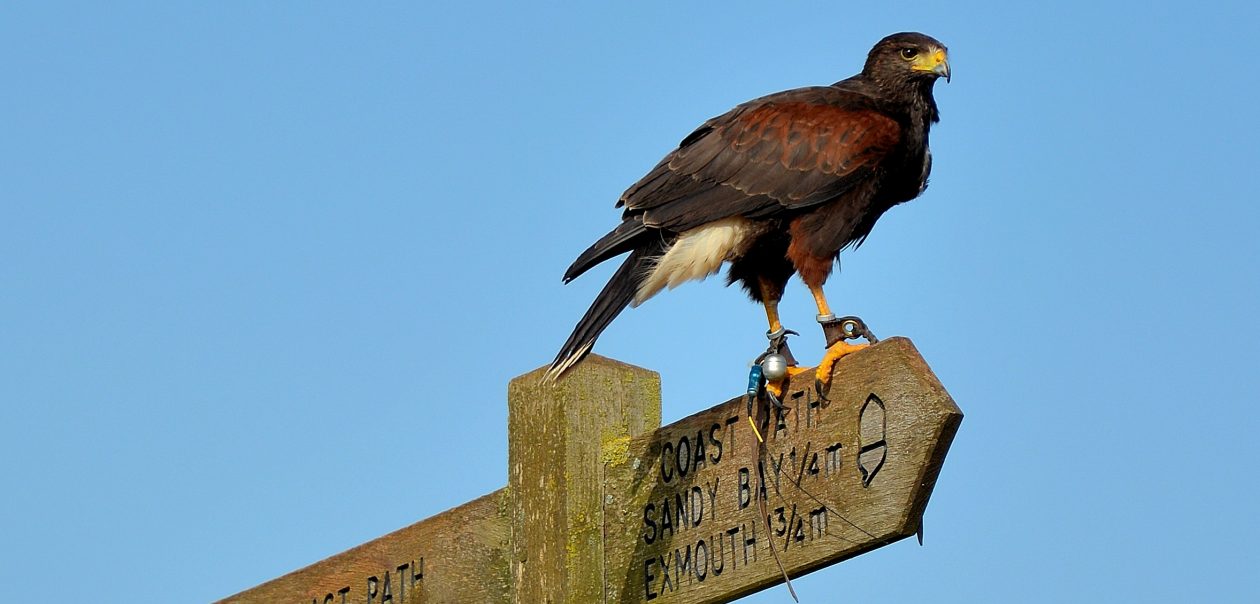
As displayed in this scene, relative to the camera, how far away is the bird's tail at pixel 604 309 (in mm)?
3295

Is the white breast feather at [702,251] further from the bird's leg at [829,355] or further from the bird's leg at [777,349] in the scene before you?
the bird's leg at [829,355]

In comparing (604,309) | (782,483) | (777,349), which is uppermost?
(604,309)

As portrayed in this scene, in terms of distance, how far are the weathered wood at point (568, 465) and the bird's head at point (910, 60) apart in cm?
238

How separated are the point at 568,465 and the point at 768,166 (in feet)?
6.22

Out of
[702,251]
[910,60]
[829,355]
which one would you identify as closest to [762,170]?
[702,251]

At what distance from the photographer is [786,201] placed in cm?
463

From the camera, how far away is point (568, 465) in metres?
3.15

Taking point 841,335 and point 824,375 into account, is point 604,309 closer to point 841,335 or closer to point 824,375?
point 841,335

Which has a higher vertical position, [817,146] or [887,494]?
[817,146]

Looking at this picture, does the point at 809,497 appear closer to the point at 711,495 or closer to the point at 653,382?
the point at 711,495

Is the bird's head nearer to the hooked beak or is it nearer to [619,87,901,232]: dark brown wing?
the hooked beak

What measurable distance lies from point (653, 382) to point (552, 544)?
17.6 inches

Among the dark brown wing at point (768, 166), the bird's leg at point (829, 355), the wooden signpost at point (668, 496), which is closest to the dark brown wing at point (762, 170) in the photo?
the dark brown wing at point (768, 166)

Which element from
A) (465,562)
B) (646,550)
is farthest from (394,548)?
(646,550)
